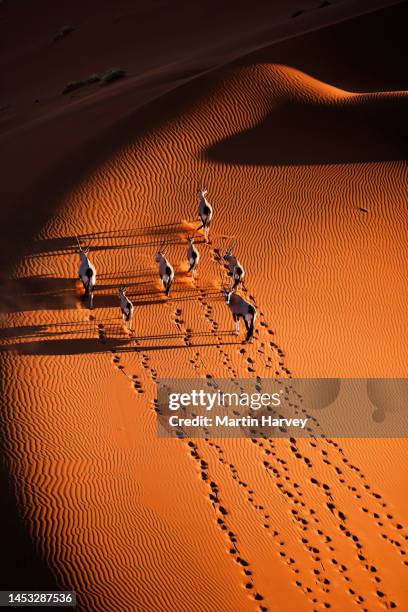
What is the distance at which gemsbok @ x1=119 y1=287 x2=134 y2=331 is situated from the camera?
1249 centimetres

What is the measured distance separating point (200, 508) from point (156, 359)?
3.29 meters

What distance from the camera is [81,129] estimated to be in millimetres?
19250

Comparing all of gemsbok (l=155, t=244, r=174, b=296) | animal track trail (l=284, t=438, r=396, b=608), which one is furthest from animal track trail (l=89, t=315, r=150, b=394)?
animal track trail (l=284, t=438, r=396, b=608)

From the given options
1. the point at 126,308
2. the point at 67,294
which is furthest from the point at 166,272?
the point at 67,294

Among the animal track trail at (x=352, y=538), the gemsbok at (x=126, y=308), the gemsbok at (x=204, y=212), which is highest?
the gemsbok at (x=204, y=212)

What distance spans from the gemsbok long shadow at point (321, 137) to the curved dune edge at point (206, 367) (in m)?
0.34

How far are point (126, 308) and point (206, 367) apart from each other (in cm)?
190

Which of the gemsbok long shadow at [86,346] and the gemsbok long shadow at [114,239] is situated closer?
the gemsbok long shadow at [86,346]

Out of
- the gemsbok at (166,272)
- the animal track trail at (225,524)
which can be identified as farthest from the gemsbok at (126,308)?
the animal track trail at (225,524)

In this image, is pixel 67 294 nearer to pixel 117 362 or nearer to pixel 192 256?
pixel 117 362

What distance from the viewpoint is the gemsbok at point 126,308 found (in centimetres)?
1249

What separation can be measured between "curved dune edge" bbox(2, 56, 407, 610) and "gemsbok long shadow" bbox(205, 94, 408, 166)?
34cm

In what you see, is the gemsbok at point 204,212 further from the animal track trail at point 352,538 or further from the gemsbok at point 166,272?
the animal track trail at point 352,538

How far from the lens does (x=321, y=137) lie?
18156 millimetres
